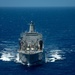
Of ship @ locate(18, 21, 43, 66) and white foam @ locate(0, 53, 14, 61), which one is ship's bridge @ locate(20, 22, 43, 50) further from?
white foam @ locate(0, 53, 14, 61)

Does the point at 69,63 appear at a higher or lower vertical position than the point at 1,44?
lower

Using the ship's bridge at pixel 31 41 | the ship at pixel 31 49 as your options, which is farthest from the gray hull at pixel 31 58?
the ship's bridge at pixel 31 41

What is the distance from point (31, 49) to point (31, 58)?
717 centimetres

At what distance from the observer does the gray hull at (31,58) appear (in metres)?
148

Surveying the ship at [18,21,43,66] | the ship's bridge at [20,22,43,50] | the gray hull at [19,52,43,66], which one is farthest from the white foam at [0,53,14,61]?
the gray hull at [19,52,43,66]

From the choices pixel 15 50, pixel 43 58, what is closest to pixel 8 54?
pixel 15 50

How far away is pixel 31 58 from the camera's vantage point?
14775 cm

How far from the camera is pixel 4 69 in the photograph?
143 m

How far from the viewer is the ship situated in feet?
486

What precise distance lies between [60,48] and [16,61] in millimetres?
36334

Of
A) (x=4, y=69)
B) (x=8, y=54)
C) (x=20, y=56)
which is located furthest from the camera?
(x=8, y=54)

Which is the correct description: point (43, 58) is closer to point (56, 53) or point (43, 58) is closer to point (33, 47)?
point (33, 47)

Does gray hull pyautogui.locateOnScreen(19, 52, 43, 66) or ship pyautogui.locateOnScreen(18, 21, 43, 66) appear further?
ship pyautogui.locateOnScreen(18, 21, 43, 66)

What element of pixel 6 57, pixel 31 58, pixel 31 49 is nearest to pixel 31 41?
pixel 31 49
